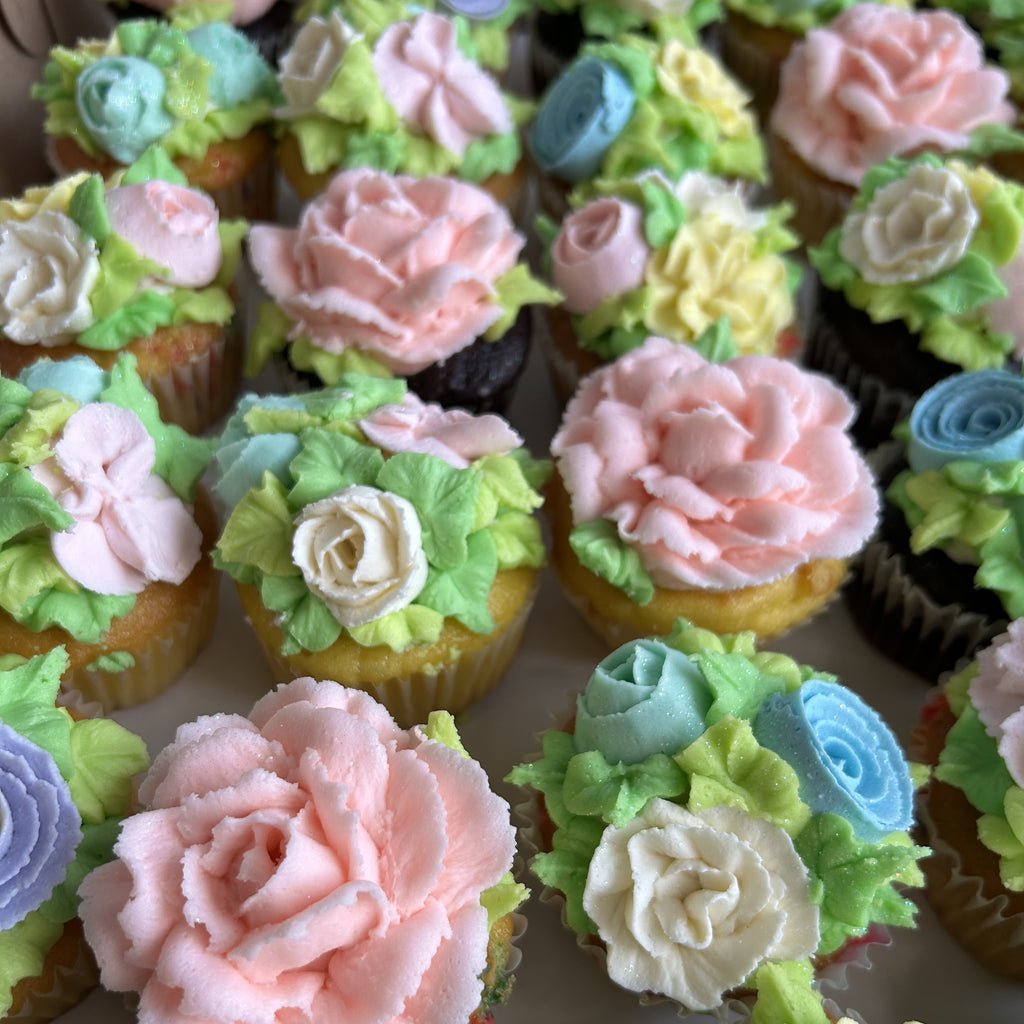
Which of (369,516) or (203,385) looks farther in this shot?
(203,385)

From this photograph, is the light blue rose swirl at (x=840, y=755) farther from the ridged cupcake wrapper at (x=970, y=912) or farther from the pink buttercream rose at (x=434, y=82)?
the pink buttercream rose at (x=434, y=82)


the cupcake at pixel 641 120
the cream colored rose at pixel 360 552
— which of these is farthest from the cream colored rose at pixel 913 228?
the cream colored rose at pixel 360 552

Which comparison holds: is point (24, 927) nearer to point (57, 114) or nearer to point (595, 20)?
point (57, 114)

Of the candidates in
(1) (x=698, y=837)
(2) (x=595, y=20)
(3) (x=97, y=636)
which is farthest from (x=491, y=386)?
(2) (x=595, y=20)

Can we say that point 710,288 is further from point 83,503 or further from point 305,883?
point 305,883

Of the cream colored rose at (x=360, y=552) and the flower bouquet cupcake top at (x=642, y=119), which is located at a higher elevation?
the flower bouquet cupcake top at (x=642, y=119)

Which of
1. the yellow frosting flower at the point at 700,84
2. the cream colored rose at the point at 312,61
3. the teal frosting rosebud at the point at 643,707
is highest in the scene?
the yellow frosting flower at the point at 700,84

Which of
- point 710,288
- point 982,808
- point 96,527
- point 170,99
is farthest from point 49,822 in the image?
point 170,99
